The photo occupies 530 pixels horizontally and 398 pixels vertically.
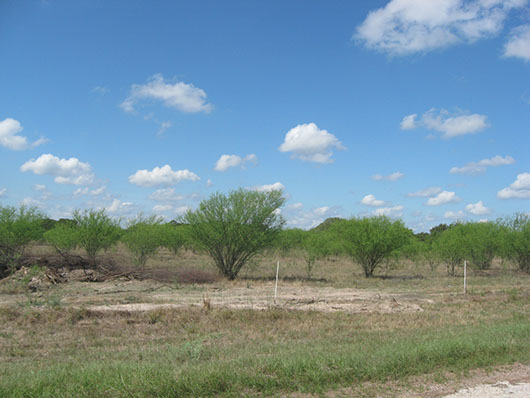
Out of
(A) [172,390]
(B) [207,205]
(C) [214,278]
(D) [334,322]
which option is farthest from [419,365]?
(B) [207,205]

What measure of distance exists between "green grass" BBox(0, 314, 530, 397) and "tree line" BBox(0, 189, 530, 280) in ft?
59.9

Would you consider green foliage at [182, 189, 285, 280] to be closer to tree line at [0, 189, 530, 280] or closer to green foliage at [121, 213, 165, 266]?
tree line at [0, 189, 530, 280]

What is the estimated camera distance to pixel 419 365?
634 centimetres

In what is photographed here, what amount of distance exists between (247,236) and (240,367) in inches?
823

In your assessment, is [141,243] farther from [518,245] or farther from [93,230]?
[518,245]

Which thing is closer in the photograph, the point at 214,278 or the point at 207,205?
the point at 214,278

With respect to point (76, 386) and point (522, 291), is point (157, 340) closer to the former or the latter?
point (76, 386)

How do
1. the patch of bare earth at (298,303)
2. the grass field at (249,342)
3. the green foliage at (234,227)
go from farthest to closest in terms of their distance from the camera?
the green foliage at (234,227)
the patch of bare earth at (298,303)
the grass field at (249,342)

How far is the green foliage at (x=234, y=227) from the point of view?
1064 inches

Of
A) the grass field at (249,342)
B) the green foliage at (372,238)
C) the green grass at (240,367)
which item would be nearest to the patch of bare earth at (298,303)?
the grass field at (249,342)

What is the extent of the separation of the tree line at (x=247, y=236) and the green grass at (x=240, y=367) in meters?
18.2

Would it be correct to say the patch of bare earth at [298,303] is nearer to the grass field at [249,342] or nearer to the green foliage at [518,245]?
the grass field at [249,342]

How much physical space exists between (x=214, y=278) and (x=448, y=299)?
1370 centimetres

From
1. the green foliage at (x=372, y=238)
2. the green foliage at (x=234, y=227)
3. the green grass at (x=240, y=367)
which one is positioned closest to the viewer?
the green grass at (x=240, y=367)
